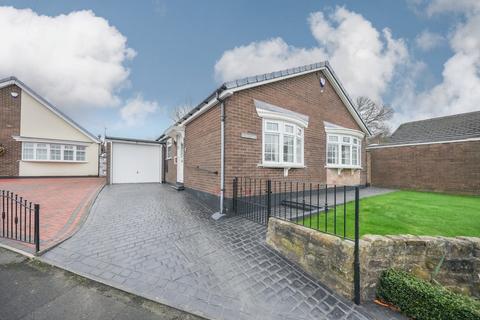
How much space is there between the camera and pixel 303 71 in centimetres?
880

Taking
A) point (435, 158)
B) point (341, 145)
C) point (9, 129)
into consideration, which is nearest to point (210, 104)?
point (341, 145)

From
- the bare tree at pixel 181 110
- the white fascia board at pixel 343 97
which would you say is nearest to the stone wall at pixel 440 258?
the white fascia board at pixel 343 97

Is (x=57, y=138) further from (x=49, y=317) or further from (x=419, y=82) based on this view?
(x=419, y=82)

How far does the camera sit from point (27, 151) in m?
14.7

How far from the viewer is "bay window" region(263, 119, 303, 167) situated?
7.18 meters

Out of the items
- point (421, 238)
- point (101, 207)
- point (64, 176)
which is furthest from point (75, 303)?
point (64, 176)

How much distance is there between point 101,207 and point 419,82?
23274mm

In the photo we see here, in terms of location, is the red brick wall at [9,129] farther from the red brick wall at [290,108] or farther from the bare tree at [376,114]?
the bare tree at [376,114]

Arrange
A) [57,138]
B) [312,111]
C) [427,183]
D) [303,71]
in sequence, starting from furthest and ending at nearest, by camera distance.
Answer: [57,138] → [427,183] → [312,111] → [303,71]

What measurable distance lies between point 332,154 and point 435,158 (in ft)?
24.0

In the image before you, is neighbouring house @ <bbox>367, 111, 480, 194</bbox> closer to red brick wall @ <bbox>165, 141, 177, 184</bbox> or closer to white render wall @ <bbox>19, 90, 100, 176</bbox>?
red brick wall @ <bbox>165, 141, 177, 184</bbox>

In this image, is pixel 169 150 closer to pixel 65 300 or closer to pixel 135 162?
pixel 135 162

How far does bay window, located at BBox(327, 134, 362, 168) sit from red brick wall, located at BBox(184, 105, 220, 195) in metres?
6.17

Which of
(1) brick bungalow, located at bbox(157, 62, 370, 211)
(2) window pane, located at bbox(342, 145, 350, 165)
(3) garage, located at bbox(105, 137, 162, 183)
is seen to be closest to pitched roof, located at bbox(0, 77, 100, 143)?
(3) garage, located at bbox(105, 137, 162, 183)
